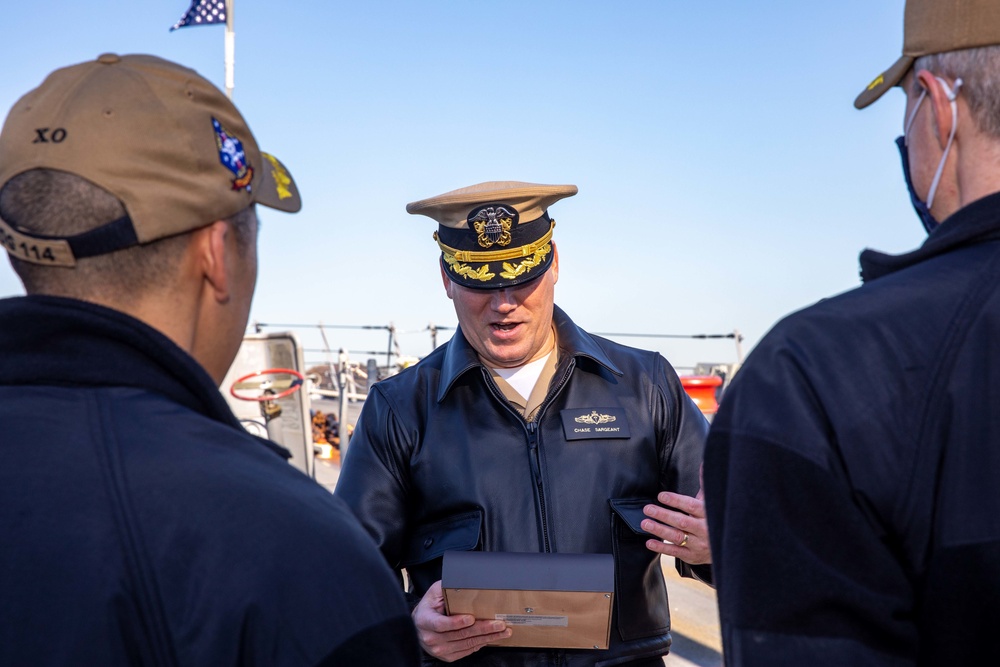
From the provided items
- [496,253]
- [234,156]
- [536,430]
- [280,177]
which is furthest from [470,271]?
[234,156]

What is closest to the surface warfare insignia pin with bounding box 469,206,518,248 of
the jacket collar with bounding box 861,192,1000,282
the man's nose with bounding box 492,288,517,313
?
the man's nose with bounding box 492,288,517,313

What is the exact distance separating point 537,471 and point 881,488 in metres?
1.67

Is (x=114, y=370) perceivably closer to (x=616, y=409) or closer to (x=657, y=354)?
(x=616, y=409)

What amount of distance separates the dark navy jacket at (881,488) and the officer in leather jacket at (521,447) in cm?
144

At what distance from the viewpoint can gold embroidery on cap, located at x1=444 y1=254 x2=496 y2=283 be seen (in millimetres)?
3109

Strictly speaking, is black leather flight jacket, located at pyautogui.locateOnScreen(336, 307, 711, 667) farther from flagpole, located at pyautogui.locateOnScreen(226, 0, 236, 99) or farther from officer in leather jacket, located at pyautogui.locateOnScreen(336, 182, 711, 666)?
flagpole, located at pyautogui.locateOnScreen(226, 0, 236, 99)

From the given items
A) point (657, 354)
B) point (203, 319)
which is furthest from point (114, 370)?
point (657, 354)

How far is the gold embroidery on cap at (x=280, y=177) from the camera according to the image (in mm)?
1665

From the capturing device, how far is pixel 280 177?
1.70 m

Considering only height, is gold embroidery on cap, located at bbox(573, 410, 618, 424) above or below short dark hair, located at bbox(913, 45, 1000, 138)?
below

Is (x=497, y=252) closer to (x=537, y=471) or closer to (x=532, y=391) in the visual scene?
(x=532, y=391)

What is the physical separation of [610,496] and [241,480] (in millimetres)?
1828

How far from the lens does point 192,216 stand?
1.40 m

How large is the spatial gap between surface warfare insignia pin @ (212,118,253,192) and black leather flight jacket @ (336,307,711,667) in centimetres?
→ 158
